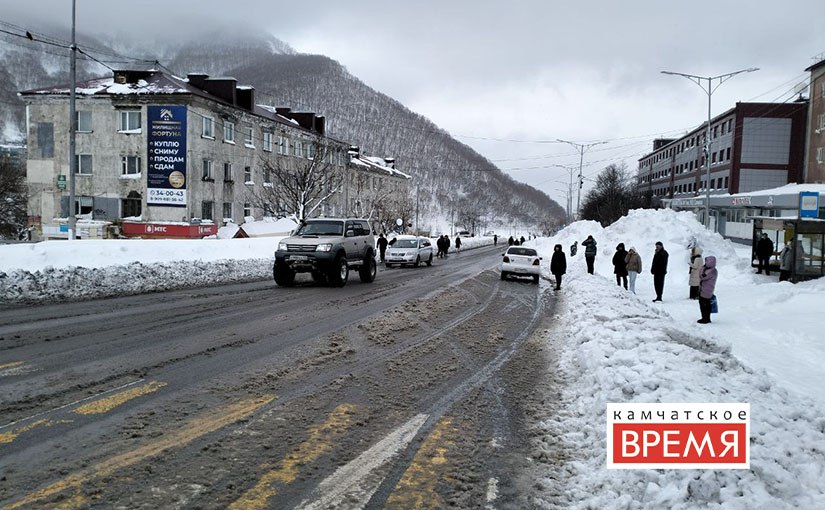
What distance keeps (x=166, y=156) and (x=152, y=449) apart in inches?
1577

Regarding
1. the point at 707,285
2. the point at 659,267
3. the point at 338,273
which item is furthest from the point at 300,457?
the point at 659,267

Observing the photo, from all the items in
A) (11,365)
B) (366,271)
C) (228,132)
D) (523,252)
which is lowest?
(11,365)

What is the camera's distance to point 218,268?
21172mm

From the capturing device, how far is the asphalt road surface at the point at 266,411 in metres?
4.00

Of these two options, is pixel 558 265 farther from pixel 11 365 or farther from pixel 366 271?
pixel 11 365

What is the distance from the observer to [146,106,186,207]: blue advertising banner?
40.2 metres

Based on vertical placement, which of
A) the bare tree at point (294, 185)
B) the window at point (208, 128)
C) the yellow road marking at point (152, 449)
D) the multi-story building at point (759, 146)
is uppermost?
the multi-story building at point (759, 146)

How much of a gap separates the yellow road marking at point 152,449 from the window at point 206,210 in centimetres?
3958

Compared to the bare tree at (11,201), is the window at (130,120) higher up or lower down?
higher up

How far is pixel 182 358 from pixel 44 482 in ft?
12.7

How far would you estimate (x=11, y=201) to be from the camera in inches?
2360

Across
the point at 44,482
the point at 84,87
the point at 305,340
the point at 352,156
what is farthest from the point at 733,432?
the point at 352,156

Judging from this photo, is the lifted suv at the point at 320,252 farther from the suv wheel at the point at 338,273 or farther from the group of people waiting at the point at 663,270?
the group of people waiting at the point at 663,270

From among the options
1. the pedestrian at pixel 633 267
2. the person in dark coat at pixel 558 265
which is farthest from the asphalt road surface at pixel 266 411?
the person in dark coat at pixel 558 265
